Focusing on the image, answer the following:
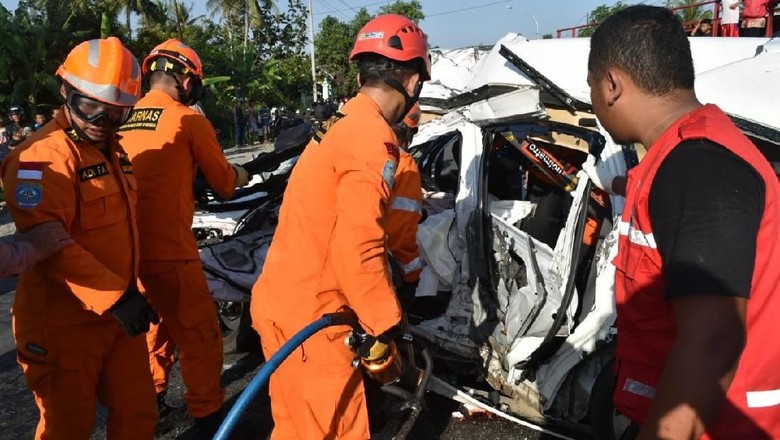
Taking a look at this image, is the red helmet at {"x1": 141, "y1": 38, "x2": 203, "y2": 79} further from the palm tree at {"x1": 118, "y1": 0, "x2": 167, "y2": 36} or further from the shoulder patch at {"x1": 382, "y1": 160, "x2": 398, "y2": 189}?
the palm tree at {"x1": 118, "y1": 0, "x2": 167, "y2": 36}

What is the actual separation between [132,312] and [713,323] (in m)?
2.10

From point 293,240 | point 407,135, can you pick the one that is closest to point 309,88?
point 407,135

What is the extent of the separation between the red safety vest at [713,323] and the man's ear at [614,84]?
0.14m

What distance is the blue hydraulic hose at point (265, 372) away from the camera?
5.36 feet

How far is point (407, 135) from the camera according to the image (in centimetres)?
390

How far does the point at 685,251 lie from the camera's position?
1033 millimetres

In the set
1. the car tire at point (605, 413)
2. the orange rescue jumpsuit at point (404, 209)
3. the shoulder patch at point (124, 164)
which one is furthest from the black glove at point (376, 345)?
the shoulder patch at point (124, 164)

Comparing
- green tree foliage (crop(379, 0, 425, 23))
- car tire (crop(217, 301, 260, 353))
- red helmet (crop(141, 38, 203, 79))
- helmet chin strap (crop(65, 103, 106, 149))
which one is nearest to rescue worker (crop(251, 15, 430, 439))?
helmet chin strap (crop(65, 103, 106, 149))

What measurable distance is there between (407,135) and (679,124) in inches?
109

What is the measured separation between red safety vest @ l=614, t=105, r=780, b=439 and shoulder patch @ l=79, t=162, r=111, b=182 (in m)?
2.07

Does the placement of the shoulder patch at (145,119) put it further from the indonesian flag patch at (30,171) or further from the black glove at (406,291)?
the black glove at (406,291)

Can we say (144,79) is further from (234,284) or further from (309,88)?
(309,88)

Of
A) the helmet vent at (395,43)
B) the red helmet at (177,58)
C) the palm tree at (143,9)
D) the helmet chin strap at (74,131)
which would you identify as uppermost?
the palm tree at (143,9)

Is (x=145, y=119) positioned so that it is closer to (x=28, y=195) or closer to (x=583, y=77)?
(x=28, y=195)
